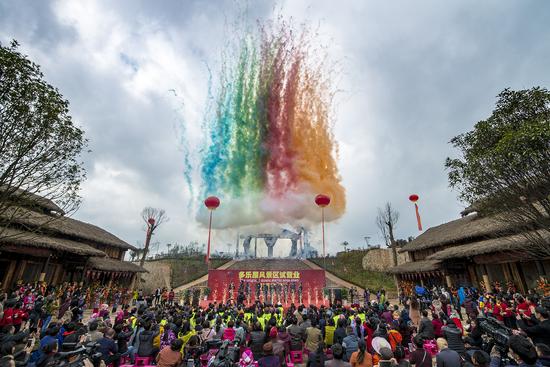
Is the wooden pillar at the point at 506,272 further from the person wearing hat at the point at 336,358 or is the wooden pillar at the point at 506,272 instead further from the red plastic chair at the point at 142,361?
the red plastic chair at the point at 142,361

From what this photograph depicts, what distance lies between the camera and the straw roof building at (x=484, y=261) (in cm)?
1473

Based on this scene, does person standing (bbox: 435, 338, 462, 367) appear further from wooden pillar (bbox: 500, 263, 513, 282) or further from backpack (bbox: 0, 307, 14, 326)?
wooden pillar (bbox: 500, 263, 513, 282)

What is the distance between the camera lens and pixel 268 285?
2408 cm

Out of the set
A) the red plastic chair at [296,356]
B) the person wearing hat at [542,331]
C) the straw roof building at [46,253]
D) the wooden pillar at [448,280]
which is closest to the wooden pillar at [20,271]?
the straw roof building at [46,253]

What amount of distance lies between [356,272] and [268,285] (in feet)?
60.4

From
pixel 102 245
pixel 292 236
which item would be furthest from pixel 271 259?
pixel 102 245

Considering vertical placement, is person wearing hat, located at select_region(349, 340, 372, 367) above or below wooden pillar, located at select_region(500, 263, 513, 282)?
below

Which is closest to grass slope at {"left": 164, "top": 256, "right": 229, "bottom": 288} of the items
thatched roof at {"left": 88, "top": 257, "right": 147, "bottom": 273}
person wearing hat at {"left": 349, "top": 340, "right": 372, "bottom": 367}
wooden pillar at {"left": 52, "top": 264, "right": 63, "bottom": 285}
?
thatched roof at {"left": 88, "top": 257, "right": 147, "bottom": 273}

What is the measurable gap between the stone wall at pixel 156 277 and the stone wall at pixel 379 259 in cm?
2865

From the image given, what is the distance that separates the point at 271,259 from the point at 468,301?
98.5 feet

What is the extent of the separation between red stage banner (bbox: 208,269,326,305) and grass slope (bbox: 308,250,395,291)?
994cm

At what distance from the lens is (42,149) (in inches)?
371

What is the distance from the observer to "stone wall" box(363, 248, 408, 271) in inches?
1463

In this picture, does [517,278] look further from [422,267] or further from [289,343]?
[289,343]
